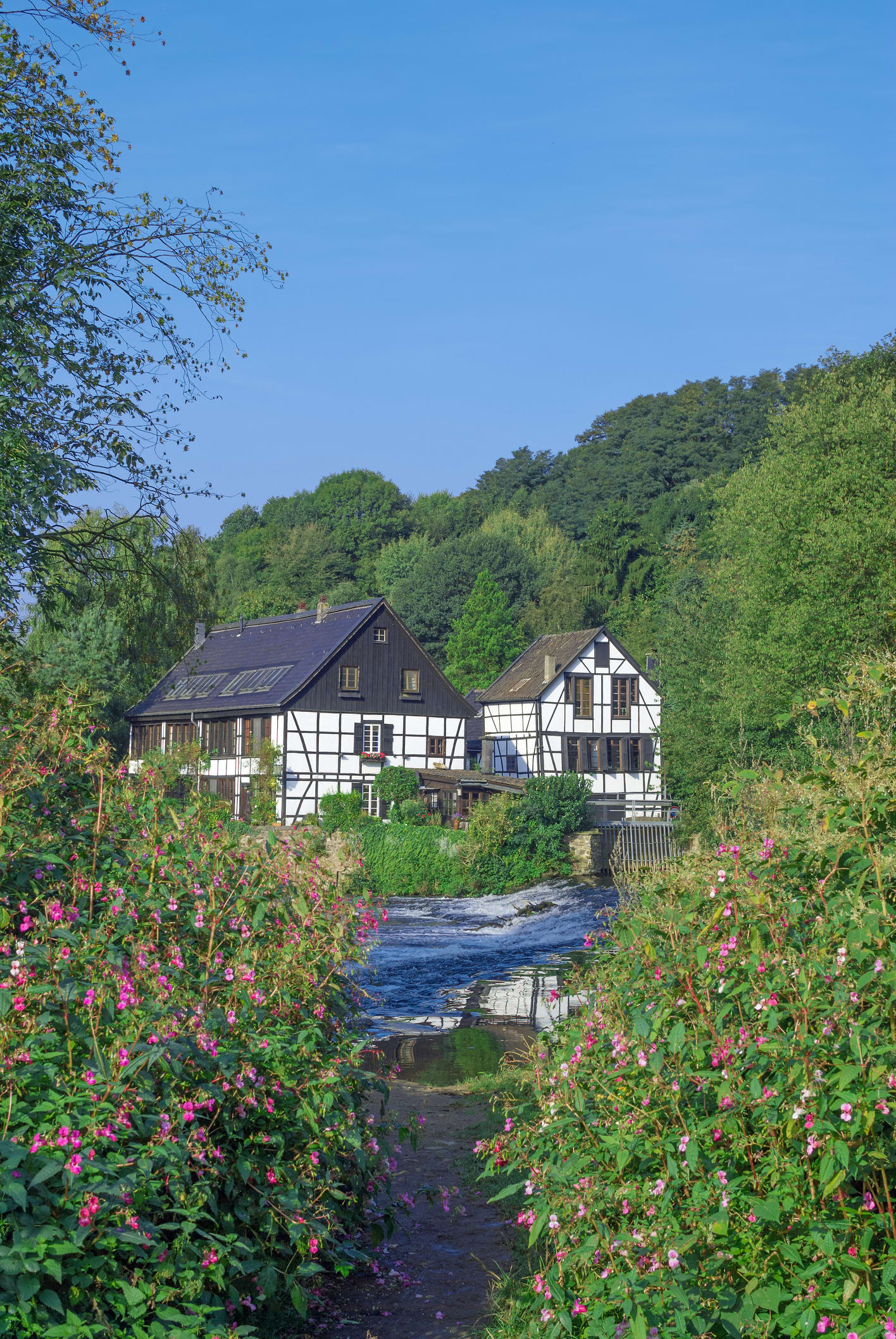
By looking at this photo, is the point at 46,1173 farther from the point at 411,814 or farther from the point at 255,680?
the point at 255,680

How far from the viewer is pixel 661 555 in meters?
73.6

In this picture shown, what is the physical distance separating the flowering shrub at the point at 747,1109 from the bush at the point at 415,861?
98.1 feet

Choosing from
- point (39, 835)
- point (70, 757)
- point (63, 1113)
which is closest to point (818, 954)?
point (63, 1113)

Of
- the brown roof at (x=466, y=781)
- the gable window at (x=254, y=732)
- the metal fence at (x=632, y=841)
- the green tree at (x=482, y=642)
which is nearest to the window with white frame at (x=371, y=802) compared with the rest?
the brown roof at (x=466, y=781)

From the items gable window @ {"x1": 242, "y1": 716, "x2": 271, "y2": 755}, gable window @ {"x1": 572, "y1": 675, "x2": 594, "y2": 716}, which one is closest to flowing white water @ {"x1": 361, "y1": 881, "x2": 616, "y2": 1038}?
gable window @ {"x1": 242, "y1": 716, "x2": 271, "y2": 755}

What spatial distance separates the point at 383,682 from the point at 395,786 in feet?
17.8

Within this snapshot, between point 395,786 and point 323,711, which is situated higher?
point 323,711

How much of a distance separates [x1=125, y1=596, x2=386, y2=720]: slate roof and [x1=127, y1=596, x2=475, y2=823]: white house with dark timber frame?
68 millimetres

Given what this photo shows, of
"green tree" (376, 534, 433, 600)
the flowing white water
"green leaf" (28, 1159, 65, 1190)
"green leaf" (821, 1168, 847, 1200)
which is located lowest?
the flowing white water

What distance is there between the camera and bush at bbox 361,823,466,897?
115ft

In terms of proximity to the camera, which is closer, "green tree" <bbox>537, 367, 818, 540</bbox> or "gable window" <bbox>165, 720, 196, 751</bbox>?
"gable window" <bbox>165, 720, 196, 751</bbox>

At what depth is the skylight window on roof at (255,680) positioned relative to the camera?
4375 cm

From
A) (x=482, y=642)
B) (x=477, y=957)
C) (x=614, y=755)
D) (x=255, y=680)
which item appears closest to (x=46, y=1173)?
(x=477, y=957)

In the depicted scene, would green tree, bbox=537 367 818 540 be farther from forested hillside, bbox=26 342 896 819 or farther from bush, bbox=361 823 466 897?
bush, bbox=361 823 466 897
